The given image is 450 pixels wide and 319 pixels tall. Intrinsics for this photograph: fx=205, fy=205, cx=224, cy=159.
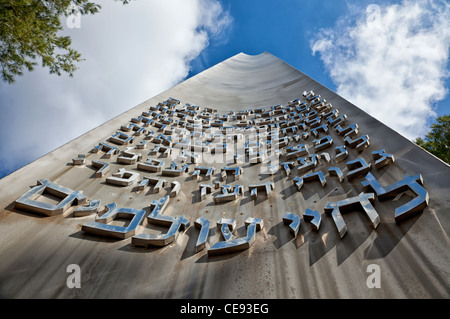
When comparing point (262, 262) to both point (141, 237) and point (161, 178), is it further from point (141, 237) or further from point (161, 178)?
point (161, 178)

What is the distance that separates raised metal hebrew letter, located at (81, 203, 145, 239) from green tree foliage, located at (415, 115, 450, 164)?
16121 mm

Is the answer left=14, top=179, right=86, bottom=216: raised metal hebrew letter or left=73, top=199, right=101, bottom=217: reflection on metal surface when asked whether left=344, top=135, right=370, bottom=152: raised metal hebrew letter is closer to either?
left=73, top=199, right=101, bottom=217: reflection on metal surface

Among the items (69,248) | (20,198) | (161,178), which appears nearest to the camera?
(69,248)

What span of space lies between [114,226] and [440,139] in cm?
1730

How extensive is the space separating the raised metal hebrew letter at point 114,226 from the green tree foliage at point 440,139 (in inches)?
635

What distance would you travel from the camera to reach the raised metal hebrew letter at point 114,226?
9.83 ft

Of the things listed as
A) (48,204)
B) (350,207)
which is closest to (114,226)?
(48,204)

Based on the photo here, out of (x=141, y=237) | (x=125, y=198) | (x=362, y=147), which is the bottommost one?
(x=141, y=237)

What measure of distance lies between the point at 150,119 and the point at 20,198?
4413 millimetres

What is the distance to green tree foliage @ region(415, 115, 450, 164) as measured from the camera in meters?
11.8

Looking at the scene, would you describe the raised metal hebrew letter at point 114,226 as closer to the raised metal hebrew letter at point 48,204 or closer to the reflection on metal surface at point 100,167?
the raised metal hebrew letter at point 48,204

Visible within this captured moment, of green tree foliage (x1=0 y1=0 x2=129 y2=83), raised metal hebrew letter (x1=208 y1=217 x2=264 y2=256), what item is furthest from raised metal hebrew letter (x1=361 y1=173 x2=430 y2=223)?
green tree foliage (x1=0 y1=0 x2=129 y2=83)
